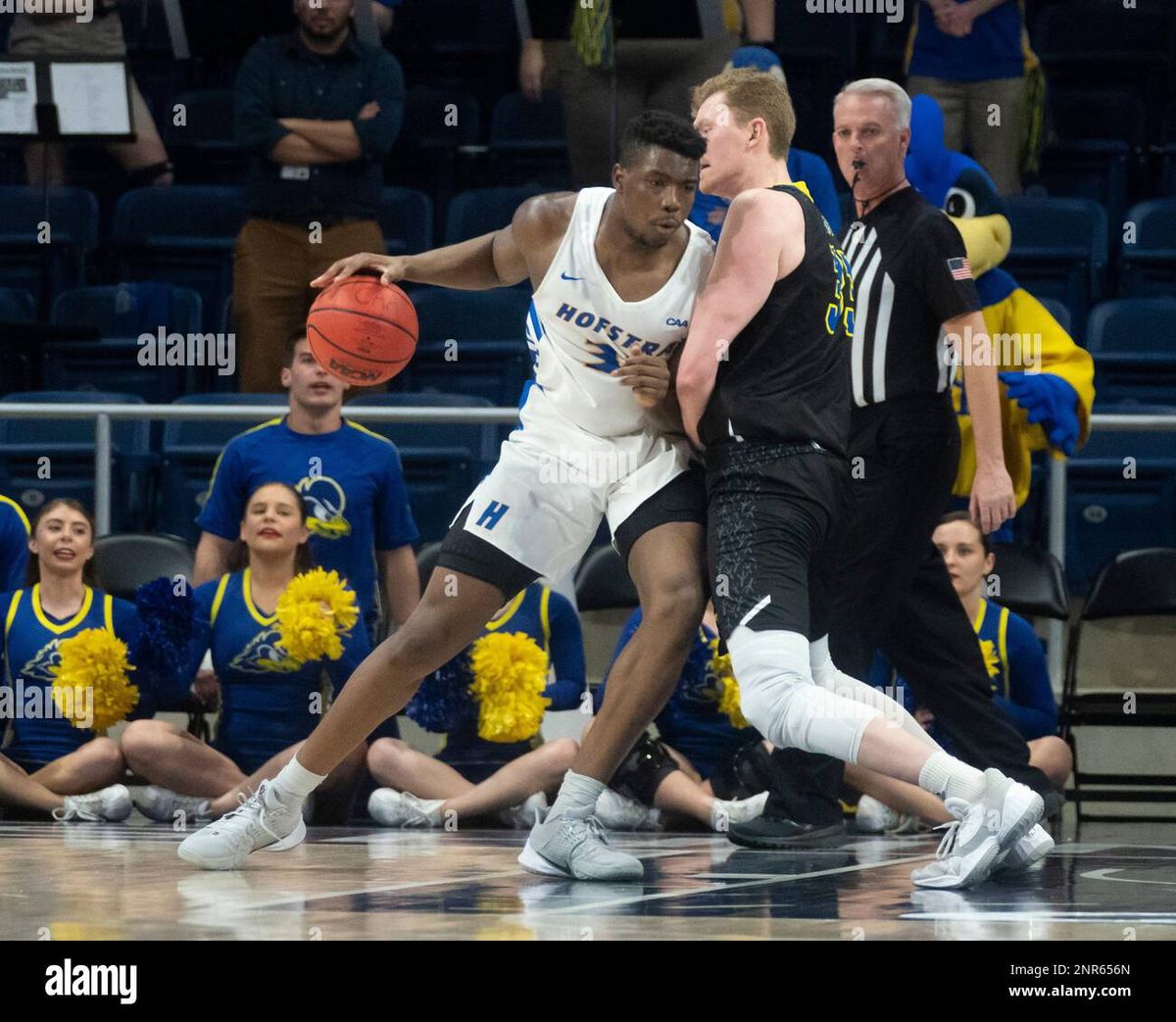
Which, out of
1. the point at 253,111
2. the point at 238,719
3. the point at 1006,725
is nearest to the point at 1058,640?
the point at 1006,725

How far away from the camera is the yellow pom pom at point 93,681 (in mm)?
6145

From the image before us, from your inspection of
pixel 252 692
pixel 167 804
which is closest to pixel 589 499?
pixel 252 692

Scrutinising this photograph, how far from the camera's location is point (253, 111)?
26.9 ft

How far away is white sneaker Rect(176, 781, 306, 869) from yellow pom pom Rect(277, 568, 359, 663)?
152cm

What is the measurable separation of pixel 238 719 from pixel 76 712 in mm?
512

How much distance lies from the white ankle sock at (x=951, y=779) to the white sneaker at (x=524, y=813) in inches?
87.3

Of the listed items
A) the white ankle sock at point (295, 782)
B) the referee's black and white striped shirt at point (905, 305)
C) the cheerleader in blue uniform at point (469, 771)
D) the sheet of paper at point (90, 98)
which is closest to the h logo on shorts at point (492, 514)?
the white ankle sock at point (295, 782)

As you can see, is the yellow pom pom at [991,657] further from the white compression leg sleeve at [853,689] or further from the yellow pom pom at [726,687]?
the white compression leg sleeve at [853,689]

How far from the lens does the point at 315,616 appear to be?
606 centimetres

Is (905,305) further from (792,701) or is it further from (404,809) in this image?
(404,809)

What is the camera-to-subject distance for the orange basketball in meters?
4.57

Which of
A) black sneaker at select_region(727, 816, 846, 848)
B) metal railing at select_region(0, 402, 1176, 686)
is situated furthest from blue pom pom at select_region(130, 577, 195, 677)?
black sneaker at select_region(727, 816, 846, 848)

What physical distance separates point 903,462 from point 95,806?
2840mm
